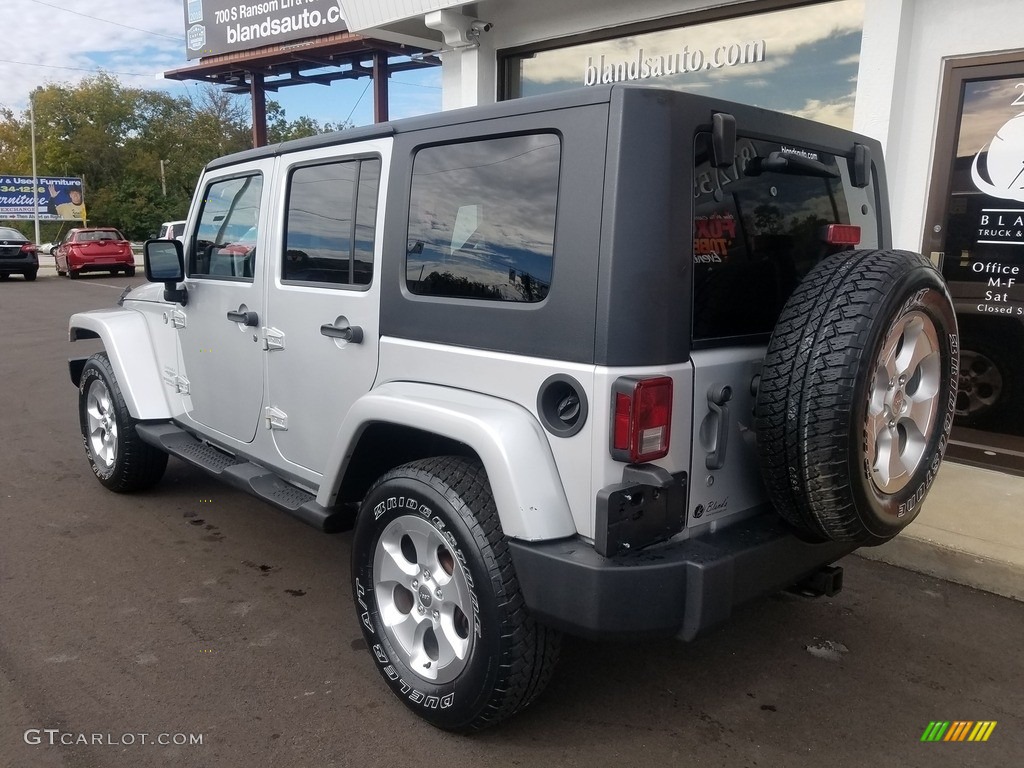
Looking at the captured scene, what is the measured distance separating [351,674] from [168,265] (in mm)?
2374

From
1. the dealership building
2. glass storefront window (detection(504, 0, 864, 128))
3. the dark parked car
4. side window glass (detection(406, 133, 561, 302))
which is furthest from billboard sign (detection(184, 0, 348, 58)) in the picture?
side window glass (detection(406, 133, 561, 302))

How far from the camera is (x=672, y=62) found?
7.30 meters

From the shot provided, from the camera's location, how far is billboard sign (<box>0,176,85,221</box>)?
142 ft

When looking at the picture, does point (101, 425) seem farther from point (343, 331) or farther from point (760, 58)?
point (760, 58)

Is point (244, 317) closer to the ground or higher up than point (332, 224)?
closer to the ground

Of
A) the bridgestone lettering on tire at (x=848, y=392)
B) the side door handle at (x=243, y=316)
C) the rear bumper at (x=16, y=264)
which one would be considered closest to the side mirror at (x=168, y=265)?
the side door handle at (x=243, y=316)

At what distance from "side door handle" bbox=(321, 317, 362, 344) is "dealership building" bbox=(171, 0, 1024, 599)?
2.98 meters

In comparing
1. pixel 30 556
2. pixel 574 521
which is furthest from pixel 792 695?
pixel 30 556

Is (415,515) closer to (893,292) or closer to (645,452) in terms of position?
(645,452)

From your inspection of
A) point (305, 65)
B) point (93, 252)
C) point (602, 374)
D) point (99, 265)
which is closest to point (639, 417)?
point (602, 374)

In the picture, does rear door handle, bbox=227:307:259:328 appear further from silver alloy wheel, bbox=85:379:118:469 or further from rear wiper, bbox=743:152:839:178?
rear wiper, bbox=743:152:839:178

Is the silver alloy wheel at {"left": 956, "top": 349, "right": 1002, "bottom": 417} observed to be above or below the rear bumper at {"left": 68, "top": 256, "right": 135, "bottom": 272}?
above

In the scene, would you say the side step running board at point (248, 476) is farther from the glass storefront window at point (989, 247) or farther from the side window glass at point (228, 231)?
the glass storefront window at point (989, 247)

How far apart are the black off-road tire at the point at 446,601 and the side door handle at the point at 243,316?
131cm
